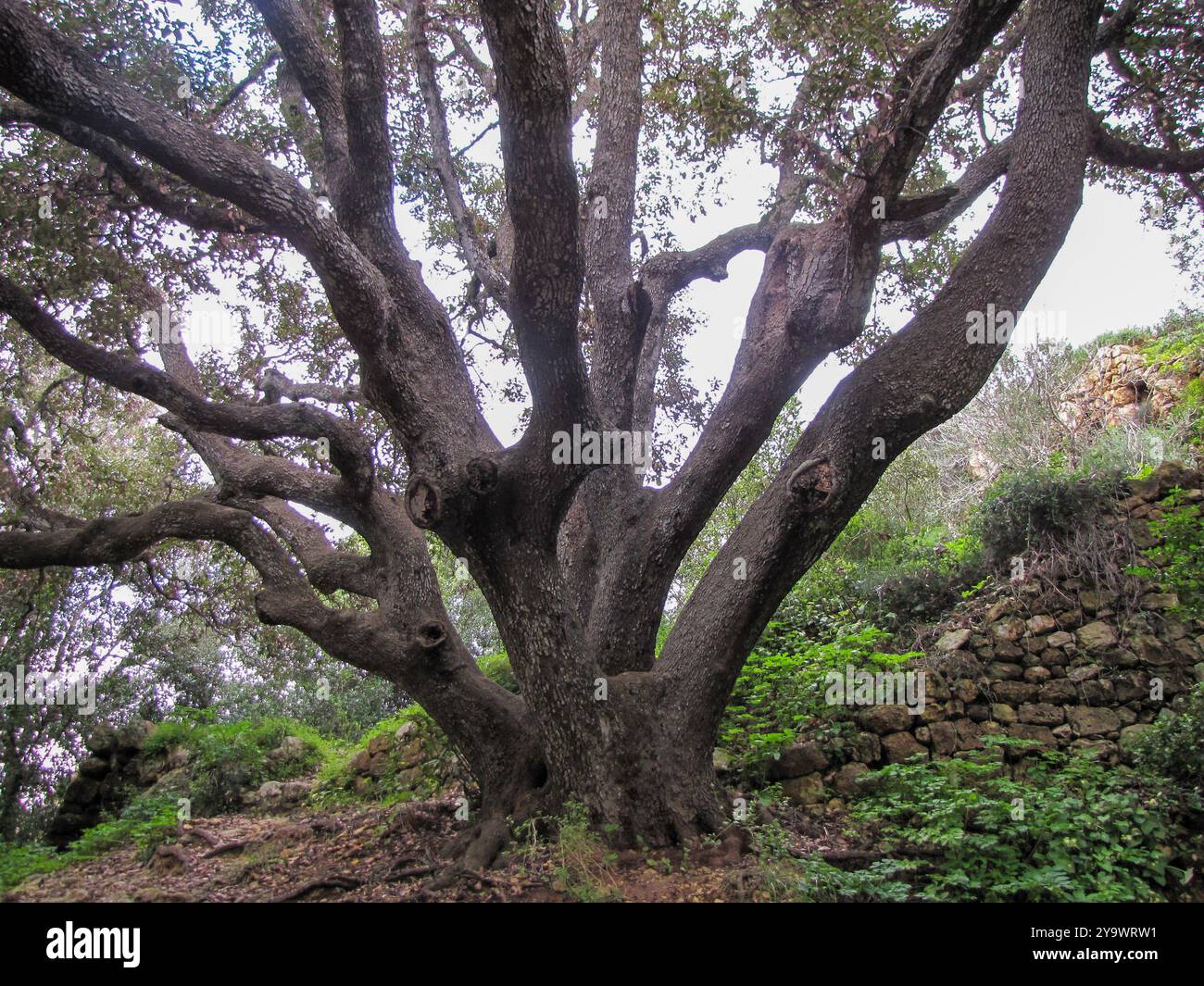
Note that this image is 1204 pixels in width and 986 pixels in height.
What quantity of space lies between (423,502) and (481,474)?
349 mm

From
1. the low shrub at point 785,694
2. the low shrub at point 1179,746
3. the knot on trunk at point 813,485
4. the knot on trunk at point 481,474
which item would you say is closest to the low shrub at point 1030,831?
the low shrub at point 1179,746

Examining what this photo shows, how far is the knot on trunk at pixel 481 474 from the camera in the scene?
387 cm

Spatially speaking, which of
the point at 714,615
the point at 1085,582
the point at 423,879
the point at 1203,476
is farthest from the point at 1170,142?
the point at 423,879

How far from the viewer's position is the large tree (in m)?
3.79

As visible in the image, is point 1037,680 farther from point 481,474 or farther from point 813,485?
point 481,474

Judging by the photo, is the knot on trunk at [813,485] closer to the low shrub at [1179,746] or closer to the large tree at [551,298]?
the large tree at [551,298]

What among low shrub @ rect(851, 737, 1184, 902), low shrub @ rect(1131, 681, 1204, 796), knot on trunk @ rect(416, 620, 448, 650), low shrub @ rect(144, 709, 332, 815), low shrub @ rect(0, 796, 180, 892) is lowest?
low shrub @ rect(0, 796, 180, 892)

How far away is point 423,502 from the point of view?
3.92m

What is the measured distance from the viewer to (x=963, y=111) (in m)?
6.93

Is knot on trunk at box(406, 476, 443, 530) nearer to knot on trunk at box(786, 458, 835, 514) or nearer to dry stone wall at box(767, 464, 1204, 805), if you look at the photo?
knot on trunk at box(786, 458, 835, 514)

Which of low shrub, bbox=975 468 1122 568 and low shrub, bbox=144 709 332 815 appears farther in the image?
low shrub, bbox=144 709 332 815

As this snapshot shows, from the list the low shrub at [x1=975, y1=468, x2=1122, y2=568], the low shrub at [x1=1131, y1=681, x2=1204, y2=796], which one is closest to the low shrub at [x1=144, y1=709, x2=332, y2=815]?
the low shrub at [x1=975, y1=468, x2=1122, y2=568]

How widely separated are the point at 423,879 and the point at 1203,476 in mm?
7129

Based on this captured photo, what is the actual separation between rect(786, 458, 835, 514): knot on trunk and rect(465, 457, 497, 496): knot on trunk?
1.69 meters
